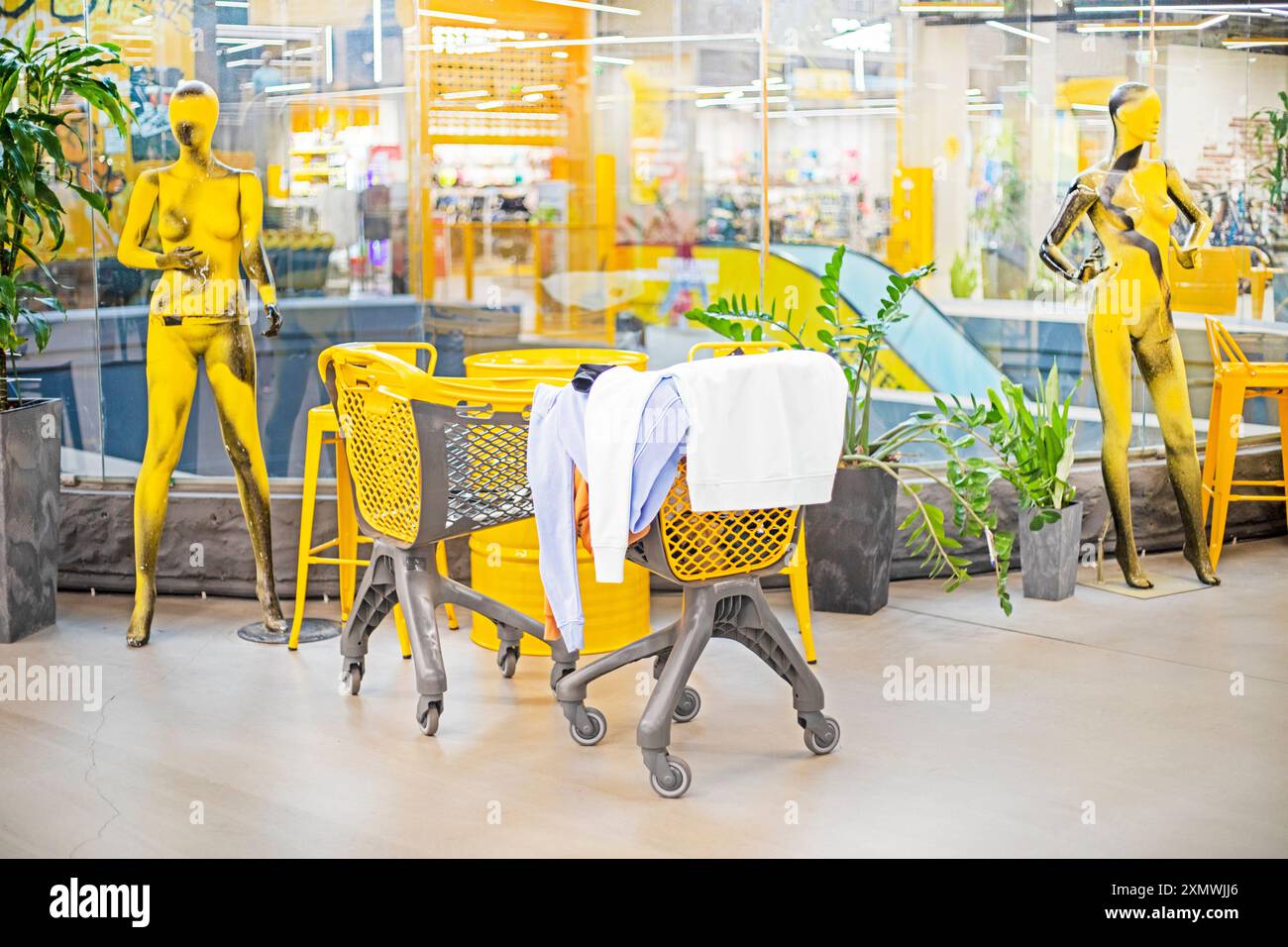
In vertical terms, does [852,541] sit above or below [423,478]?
below

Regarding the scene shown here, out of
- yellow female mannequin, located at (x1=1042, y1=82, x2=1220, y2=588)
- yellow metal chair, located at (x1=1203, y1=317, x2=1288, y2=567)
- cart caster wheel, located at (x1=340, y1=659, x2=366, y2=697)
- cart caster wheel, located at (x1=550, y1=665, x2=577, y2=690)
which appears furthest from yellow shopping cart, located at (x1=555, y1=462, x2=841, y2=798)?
yellow metal chair, located at (x1=1203, y1=317, x2=1288, y2=567)

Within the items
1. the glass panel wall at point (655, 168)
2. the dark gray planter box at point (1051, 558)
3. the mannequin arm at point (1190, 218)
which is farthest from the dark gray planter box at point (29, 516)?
the mannequin arm at point (1190, 218)

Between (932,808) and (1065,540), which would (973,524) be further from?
(932,808)

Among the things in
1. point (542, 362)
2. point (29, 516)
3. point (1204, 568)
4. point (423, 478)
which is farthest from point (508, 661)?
point (1204, 568)

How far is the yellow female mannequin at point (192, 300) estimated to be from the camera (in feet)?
15.9

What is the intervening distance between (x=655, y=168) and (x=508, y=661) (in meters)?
2.93

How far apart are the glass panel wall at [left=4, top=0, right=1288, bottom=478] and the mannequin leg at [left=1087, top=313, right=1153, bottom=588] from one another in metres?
0.59

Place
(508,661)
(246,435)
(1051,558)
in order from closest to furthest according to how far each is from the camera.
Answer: (508,661)
(246,435)
(1051,558)

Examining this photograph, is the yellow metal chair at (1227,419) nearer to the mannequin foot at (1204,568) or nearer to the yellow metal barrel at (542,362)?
the mannequin foot at (1204,568)

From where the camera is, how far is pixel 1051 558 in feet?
17.7

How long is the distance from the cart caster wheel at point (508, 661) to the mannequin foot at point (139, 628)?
1265mm

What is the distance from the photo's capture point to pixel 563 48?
21.0 ft

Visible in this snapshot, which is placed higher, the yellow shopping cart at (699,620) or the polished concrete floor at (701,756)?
the yellow shopping cart at (699,620)

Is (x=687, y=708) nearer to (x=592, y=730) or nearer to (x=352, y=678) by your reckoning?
(x=592, y=730)
